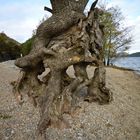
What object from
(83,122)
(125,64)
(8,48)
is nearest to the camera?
(83,122)

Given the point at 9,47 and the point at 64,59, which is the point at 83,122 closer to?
the point at 64,59

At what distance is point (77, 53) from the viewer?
13.2m

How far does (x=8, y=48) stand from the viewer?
36312 millimetres

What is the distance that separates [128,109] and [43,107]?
486 centimetres

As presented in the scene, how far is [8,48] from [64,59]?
80.2 feet

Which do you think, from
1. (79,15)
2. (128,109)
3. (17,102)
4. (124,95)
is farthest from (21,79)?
(124,95)

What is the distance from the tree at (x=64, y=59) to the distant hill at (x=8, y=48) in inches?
865

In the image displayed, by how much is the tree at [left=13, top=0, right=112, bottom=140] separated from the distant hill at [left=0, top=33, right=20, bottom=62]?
72.1ft

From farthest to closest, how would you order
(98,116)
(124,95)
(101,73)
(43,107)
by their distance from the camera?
(124,95), (101,73), (98,116), (43,107)

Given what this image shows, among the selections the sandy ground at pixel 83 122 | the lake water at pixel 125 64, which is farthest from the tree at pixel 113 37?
the sandy ground at pixel 83 122

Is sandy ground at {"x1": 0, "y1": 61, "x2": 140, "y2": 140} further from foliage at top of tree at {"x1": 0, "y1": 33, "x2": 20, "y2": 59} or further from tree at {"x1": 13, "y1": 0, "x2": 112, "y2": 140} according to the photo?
foliage at top of tree at {"x1": 0, "y1": 33, "x2": 20, "y2": 59}

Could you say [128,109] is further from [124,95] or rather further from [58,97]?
[58,97]

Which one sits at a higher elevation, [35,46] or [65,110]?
[35,46]

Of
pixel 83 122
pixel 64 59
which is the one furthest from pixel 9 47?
pixel 83 122
